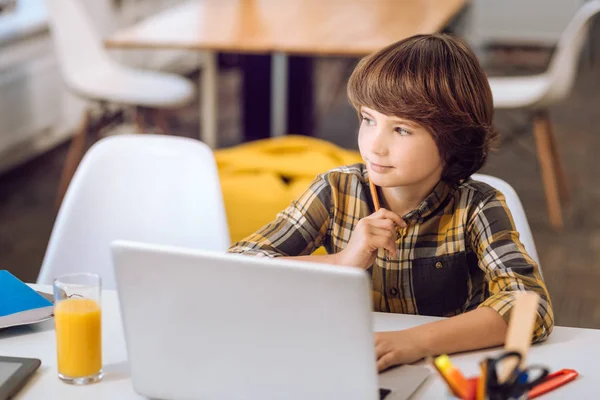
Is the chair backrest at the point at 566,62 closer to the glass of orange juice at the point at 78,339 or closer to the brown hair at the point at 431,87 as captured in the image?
the brown hair at the point at 431,87

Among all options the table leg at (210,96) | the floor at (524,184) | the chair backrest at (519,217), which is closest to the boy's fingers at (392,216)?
the chair backrest at (519,217)

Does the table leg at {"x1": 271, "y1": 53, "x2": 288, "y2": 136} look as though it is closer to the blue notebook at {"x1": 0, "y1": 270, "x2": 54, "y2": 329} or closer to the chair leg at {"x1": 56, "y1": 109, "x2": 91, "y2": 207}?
the chair leg at {"x1": 56, "y1": 109, "x2": 91, "y2": 207}

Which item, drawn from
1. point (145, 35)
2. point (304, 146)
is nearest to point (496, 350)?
point (304, 146)

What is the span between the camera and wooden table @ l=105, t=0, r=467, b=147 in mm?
3373

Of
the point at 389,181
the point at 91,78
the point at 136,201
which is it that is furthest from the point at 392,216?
the point at 91,78

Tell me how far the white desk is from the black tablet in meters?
0.01

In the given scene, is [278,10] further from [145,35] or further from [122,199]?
[122,199]

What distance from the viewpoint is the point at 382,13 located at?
12.9 ft

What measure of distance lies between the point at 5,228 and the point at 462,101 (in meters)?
2.70

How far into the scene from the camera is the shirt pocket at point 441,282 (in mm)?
1491

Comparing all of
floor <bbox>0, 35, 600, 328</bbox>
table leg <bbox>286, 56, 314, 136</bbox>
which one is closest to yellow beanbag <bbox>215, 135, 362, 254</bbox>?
floor <bbox>0, 35, 600, 328</bbox>

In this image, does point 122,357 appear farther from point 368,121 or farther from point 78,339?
point 368,121

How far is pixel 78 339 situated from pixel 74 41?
9.80 ft

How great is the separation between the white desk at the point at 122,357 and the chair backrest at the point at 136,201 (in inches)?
17.1
